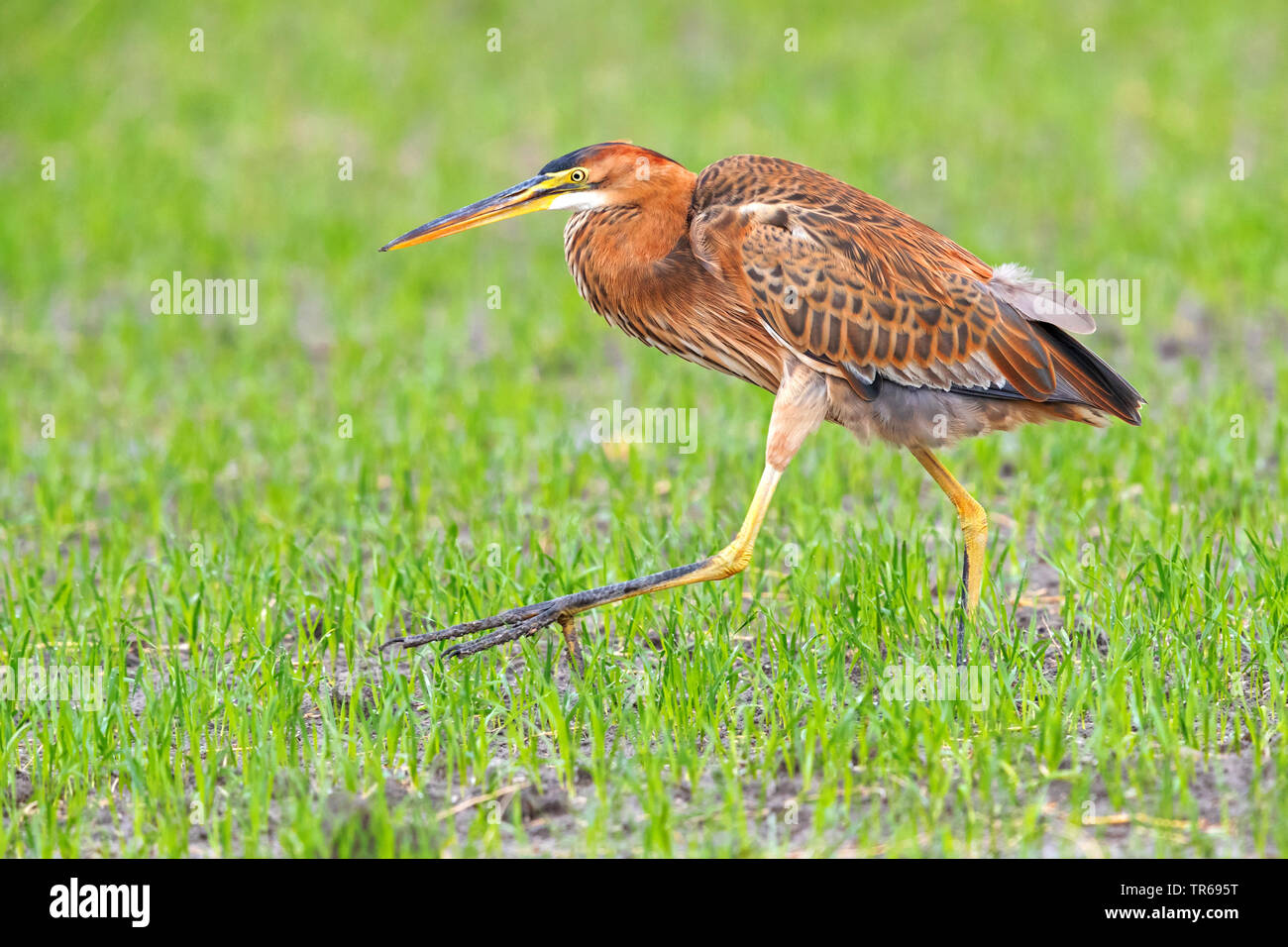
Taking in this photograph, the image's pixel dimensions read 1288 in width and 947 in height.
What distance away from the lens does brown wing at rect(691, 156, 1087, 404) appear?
525cm

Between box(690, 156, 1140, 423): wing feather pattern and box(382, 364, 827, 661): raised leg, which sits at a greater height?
box(690, 156, 1140, 423): wing feather pattern

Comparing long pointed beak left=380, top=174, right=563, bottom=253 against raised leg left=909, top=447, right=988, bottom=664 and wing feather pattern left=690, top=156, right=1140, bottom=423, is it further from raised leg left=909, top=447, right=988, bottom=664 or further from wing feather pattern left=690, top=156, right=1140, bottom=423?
raised leg left=909, top=447, right=988, bottom=664

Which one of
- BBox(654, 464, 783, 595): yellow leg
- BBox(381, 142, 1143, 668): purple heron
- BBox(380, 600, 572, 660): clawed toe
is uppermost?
BBox(381, 142, 1143, 668): purple heron

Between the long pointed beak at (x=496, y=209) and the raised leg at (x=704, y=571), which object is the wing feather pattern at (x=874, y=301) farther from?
the long pointed beak at (x=496, y=209)

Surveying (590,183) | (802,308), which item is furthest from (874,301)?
(590,183)

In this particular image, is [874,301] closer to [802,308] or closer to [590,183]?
[802,308]

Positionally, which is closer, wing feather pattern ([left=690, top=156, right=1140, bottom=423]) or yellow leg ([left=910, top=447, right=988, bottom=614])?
wing feather pattern ([left=690, top=156, right=1140, bottom=423])

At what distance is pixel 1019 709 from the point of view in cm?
488

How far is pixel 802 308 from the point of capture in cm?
524

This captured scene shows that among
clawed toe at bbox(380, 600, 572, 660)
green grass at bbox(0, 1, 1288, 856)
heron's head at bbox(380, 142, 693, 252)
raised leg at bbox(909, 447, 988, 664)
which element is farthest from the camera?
raised leg at bbox(909, 447, 988, 664)

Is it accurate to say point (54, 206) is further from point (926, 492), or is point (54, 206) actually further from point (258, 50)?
point (926, 492)

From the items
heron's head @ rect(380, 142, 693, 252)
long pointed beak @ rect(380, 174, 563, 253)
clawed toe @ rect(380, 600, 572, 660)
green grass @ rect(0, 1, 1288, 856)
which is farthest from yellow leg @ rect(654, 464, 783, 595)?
long pointed beak @ rect(380, 174, 563, 253)

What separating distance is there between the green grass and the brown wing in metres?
0.76

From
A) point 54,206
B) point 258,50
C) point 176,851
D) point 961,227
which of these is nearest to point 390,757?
point 176,851
